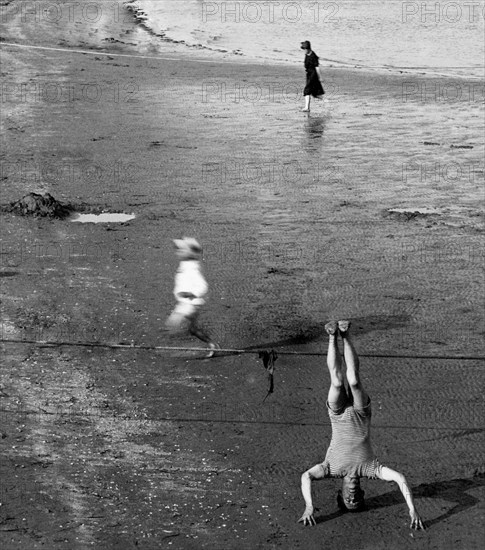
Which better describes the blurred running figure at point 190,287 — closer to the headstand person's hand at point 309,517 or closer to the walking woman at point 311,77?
the headstand person's hand at point 309,517

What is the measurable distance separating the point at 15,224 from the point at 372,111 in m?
13.8

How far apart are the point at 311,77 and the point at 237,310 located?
15.3 m

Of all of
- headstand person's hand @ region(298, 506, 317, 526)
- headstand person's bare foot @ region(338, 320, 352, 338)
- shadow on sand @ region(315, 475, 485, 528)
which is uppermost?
headstand person's bare foot @ region(338, 320, 352, 338)

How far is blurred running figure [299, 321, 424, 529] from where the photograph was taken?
472 inches

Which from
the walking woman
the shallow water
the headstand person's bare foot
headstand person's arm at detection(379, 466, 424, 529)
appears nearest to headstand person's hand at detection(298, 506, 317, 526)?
headstand person's arm at detection(379, 466, 424, 529)

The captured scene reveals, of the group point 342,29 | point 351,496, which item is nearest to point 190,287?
point 351,496

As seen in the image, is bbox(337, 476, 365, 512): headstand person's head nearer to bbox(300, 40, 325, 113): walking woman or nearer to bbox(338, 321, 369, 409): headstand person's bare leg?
bbox(338, 321, 369, 409): headstand person's bare leg

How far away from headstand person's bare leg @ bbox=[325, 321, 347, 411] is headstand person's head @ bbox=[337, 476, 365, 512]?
824 mm

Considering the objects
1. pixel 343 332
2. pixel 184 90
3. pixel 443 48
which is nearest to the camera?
pixel 343 332

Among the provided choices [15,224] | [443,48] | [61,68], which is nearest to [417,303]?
[15,224]

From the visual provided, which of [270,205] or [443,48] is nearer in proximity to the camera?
[270,205]

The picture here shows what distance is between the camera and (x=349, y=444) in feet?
39.9

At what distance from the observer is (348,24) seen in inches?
2061

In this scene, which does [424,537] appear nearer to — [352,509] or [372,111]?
[352,509]
